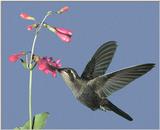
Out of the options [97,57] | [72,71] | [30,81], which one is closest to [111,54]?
[97,57]

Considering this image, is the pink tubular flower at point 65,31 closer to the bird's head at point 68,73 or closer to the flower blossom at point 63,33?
the flower blossom at point 63,33

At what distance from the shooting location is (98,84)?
85.6 inches

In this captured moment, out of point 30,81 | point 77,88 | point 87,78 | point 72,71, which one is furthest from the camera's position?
point 87,78

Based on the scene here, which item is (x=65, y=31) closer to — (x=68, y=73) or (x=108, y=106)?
(x=68, y=73)

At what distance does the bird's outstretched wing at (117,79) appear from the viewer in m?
1.85

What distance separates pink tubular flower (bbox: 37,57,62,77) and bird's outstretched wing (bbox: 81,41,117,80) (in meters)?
0.67

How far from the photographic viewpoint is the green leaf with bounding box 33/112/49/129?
4.67 feet

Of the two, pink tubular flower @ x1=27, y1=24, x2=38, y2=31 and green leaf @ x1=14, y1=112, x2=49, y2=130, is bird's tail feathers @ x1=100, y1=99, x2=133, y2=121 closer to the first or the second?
green leaf @ x1=14, y1=112, x2=49, y2=130

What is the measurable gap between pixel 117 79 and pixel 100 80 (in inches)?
5.9

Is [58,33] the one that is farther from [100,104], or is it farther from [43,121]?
[100,104]

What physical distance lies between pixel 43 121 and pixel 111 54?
3.22 feet

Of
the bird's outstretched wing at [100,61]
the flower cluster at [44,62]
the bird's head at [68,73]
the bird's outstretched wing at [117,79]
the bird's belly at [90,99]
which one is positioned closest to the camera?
the flower cluster at [44,62]

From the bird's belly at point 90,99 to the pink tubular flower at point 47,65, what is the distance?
481 mm

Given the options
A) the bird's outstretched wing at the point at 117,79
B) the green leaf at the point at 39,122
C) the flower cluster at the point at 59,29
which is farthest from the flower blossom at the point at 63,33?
the bird's outstretched wing at the point at 117,79
